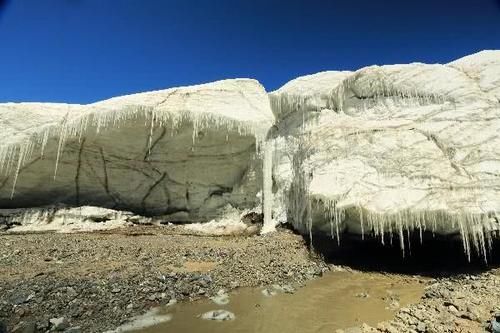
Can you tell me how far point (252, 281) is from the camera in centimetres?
1240

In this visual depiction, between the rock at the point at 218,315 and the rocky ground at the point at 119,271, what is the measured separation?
43.5 inches

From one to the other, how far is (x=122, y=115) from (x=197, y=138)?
343 cm

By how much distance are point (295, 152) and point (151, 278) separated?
8237mm

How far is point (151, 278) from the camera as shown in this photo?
1201 centimetres

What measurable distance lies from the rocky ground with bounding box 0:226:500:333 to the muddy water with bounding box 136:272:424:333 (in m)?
0.47

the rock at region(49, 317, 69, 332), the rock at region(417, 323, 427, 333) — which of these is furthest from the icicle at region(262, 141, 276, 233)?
the rock at region(49, 317, 69, 332)

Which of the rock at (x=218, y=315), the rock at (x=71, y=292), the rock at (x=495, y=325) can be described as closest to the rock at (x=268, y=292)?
the rock at (x=218, y=315)

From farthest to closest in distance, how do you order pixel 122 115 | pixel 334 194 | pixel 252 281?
pixel 122 115
pixel 334 194
pixel 252 281

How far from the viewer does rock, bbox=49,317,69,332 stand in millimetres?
9117

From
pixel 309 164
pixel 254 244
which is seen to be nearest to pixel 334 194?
pixel 309 164

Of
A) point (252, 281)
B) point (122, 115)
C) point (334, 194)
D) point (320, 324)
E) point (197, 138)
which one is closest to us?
point (320, 324)

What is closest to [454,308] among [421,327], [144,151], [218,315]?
[421,327]

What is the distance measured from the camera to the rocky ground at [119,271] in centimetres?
995

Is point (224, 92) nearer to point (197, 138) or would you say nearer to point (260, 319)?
point (197, 138)
